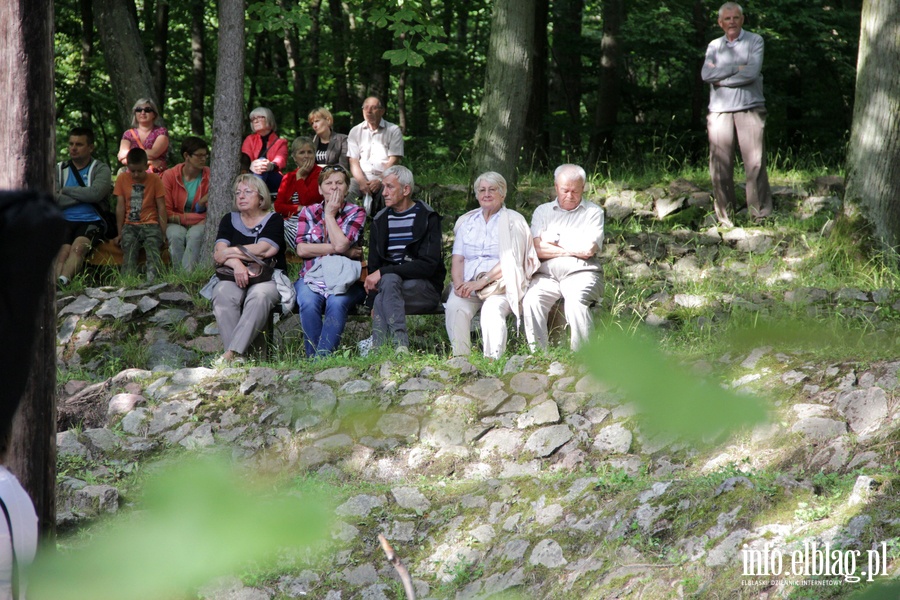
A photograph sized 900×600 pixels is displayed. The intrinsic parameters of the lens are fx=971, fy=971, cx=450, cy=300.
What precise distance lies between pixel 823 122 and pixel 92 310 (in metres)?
10.8

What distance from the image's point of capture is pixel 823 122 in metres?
14.4

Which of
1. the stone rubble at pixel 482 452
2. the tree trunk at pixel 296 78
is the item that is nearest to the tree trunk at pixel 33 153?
the stone rubble at pixel 482 452

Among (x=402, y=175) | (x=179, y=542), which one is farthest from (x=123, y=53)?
(x=179, y=542)

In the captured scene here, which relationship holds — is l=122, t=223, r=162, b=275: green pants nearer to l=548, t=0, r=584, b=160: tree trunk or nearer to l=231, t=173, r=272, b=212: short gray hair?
l=231, t=173, r=272, b=212: short gray hair

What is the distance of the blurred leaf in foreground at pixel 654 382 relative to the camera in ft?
4.34

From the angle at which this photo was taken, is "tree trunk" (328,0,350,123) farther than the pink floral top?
Yes

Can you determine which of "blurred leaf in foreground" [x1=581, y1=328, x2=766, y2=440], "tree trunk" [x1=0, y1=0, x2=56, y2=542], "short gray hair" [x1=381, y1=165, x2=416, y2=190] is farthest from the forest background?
"blurred leaf in foreground" [x1=581, y1=328, x2=766, y2=440]

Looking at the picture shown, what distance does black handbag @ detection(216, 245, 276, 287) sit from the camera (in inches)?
283

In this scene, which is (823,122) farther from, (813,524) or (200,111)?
(813,524)

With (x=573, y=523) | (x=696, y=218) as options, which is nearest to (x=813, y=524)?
(x=573, y=523)

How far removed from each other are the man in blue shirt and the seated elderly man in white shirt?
4.40 meters

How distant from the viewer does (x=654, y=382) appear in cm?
139

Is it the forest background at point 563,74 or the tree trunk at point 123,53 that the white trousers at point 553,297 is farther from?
the tree trunk at point 123,53

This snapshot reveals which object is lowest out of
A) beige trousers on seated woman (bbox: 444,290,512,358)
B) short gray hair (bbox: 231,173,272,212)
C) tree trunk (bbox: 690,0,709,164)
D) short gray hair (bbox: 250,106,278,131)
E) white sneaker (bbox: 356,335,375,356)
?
white sneaker (bbox: 356,335,375,356)
